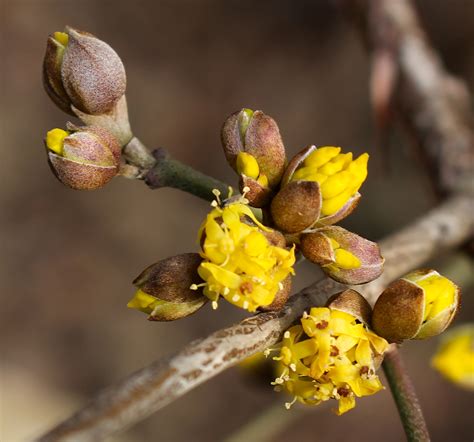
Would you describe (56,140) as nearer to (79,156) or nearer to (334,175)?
(79,156)

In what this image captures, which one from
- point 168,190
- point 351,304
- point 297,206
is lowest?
point 168,190

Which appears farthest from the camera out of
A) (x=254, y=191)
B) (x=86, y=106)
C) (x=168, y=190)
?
(x=168, y=190)

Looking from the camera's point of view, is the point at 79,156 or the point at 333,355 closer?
the point at 333,355

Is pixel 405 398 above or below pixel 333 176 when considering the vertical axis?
below

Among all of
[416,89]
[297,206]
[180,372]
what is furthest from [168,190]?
[180,372]

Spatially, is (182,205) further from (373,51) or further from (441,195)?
(441,195)

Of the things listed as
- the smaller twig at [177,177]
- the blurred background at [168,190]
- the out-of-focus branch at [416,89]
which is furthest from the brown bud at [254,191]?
the blurred background at [168,190]
